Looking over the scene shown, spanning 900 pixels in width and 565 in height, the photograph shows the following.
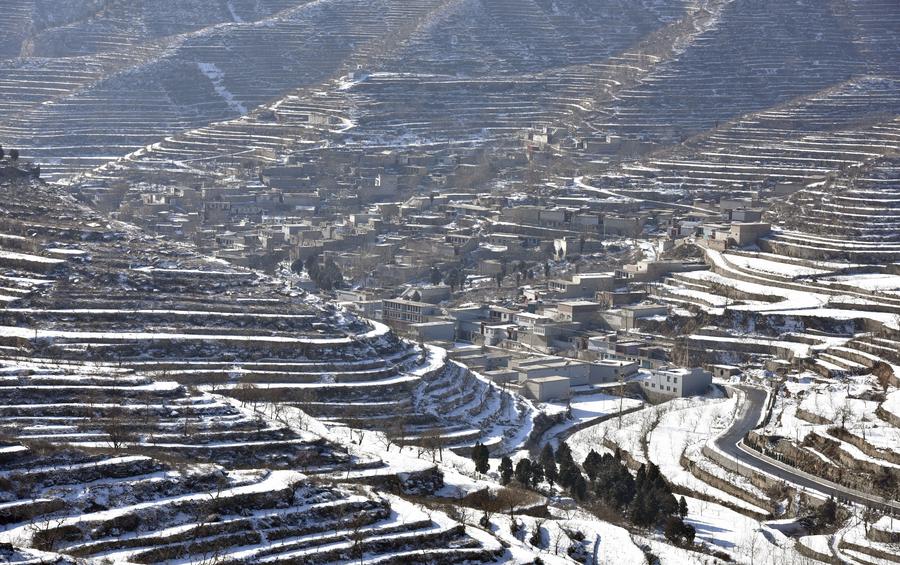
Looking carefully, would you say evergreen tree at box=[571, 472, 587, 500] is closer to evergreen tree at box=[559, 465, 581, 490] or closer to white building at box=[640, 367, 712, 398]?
evergreen tree at box=[559, 465, 581, 490]

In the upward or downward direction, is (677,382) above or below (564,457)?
below

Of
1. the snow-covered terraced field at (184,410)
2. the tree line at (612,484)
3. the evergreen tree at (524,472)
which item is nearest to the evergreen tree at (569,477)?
the tree line at (612,484)

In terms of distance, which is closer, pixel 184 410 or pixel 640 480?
pixel 184 410

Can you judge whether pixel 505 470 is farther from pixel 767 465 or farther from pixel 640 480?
pixel 767 465

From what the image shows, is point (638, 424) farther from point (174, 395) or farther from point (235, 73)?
point (235, 73)

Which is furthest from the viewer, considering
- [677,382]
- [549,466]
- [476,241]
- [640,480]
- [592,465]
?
[476,241]

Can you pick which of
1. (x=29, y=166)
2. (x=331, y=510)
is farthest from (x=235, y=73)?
(x=331, y=510)

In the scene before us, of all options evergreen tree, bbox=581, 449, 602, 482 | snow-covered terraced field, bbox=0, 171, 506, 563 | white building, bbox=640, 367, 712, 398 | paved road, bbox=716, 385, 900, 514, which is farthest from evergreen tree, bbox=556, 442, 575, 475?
white building, bbox=640, 367, 712, 398

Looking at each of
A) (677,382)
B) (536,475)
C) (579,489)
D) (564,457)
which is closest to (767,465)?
(564,457)
